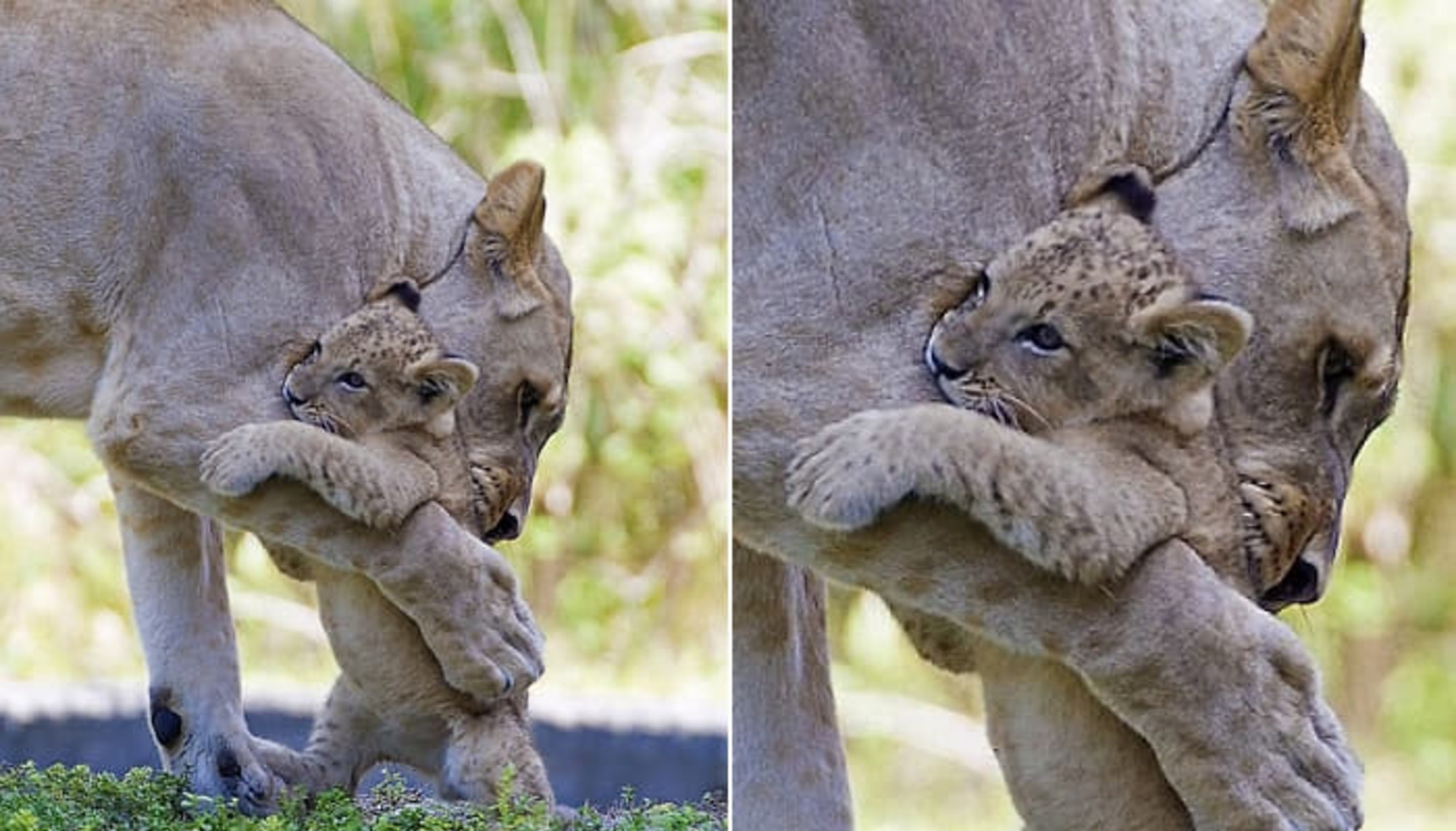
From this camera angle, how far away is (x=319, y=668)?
2.63 metres

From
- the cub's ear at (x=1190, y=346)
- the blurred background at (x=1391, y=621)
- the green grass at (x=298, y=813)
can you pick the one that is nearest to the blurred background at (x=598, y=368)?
the green grass at (x=298, y=813)

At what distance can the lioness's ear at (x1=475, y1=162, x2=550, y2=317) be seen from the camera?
8.57 feet

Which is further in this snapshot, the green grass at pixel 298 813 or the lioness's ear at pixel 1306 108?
the green grass at pixel 298 813

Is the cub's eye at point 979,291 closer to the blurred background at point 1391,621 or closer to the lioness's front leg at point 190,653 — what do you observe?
the blurred background at point 1391,621

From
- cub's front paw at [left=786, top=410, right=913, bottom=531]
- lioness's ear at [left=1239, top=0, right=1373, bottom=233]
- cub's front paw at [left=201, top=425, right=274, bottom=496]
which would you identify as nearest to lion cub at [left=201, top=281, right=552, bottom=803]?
cub's front paw at [left=201, top=425, right=274, bottom=496]

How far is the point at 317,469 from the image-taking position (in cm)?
252

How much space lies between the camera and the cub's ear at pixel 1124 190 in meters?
2.11

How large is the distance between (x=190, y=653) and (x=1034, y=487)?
1.11 metres

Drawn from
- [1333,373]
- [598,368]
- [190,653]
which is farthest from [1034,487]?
[190,653]

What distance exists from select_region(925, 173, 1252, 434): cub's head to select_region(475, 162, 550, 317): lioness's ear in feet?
2.10

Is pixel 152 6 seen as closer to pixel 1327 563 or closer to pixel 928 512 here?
pixel 928 512

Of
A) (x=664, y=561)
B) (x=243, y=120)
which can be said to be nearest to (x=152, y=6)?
(x=243, y=120)

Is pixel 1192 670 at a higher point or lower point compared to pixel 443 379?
lower

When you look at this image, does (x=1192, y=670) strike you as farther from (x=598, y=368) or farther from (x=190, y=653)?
(x=190, y=653)
